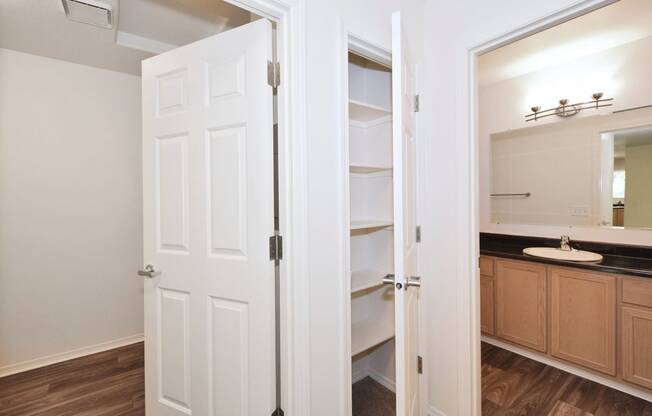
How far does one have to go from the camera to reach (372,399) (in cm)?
203

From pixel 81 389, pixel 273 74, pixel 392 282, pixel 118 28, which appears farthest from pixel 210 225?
pixel 118 28

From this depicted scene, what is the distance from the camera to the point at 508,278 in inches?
103

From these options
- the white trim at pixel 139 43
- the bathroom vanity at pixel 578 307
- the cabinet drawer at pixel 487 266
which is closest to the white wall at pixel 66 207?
the white trim at pixel 139 43

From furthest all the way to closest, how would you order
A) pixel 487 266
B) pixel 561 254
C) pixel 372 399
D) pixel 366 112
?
pixel 487 266 < pixel 561 254 < pixel 372 399 < pixel 366 112

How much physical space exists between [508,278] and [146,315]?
108 inches

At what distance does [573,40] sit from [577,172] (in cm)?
107

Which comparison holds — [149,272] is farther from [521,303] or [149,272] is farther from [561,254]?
[561,254]

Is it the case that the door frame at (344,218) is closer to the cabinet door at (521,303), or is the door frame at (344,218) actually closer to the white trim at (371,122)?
the white trim at (371,122)

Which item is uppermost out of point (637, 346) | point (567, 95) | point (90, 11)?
point (90, 11)

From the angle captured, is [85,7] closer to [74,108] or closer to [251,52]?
[74,108]

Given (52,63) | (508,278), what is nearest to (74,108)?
(52,63)

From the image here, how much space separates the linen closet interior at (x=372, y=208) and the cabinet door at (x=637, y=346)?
60.8 inches

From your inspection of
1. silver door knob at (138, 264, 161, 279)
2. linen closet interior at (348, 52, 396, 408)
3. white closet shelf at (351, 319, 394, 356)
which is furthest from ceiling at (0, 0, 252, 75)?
white closet shelf at (351, 319, 394, 356)

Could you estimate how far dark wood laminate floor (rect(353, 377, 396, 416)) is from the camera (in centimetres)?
192
